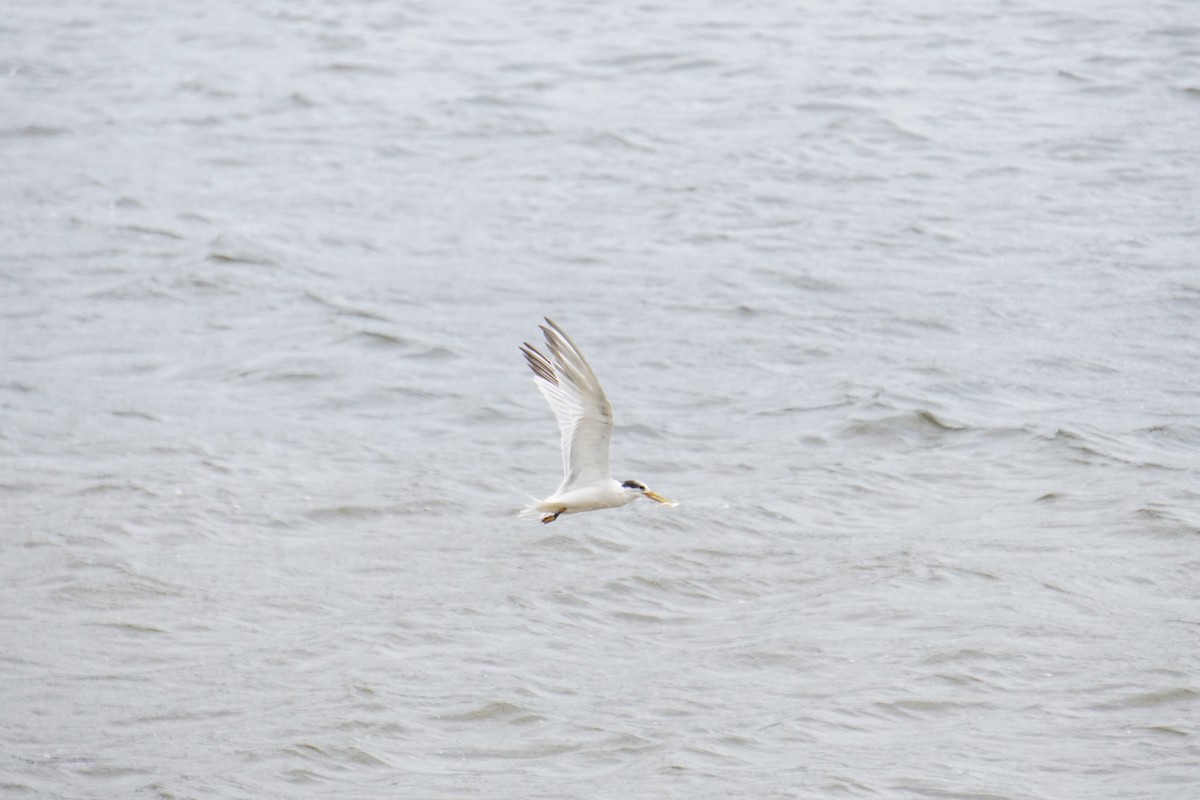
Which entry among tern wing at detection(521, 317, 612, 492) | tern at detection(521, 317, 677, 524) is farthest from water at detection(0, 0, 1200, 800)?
tern wing at detection(521, 317, 612, 492)

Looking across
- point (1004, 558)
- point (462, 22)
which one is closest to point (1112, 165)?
point (1004, 558)

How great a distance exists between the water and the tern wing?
68.1 inches

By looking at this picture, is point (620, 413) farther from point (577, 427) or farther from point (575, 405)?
point (575, 405)

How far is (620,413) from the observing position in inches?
548

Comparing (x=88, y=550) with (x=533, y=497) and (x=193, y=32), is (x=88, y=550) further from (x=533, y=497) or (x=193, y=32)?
Result: (x=193, y=32)

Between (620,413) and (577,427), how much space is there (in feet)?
16.6

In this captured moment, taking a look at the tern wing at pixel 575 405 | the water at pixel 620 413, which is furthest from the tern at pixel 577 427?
the water at pixel 620 413

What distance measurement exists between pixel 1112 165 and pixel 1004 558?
8.33 meters

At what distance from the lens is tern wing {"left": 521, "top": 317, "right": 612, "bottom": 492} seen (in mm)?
8648

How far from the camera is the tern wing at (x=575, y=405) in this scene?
8648mm

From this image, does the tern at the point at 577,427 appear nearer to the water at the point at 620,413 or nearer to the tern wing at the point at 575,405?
the tern wing at the point at 575,405

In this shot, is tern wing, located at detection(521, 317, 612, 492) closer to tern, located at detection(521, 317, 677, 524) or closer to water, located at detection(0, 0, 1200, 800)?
tern, located at detection(521, 317, 677, 524)

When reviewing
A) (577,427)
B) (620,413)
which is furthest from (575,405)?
(620,413)

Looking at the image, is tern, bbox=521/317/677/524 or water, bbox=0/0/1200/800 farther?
water, bbox=0/0/1200/800
